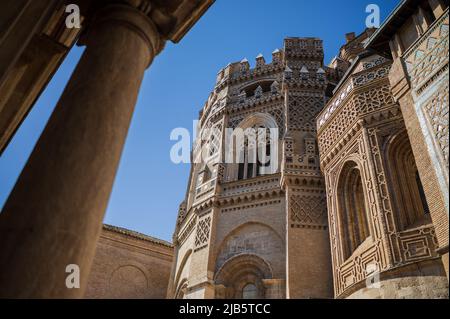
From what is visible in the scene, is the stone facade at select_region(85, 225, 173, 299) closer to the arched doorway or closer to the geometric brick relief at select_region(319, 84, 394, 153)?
the arched doorway

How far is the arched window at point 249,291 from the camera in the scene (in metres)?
13.1

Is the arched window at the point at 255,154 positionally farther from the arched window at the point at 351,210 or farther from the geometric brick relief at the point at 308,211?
the arched window at the point at 351,210

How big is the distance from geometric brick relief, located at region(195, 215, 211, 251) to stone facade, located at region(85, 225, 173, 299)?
590 cm

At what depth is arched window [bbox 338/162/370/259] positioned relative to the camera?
403 inches

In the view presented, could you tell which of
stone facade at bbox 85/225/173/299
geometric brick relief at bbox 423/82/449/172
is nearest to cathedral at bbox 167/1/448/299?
geometric brick relief at bbox 423/82/449/172

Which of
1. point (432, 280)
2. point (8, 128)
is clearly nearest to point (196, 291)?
point (432, 280)

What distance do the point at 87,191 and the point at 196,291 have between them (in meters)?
12.0

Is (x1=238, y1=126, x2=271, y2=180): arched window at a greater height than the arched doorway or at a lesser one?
greater

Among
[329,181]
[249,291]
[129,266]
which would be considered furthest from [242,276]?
[129,266]

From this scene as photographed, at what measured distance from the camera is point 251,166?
17.3 metres

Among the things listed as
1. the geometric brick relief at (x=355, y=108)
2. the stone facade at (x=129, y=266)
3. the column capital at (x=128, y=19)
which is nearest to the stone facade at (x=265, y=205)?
the geometric brick relief at (x=355, y=108)

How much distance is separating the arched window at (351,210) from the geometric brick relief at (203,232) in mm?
5594
